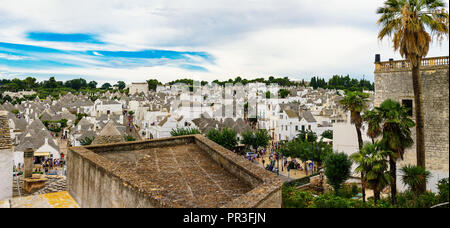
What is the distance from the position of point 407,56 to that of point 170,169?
1324cm

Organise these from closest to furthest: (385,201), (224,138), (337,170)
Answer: (385,201) → (337,170) → (224,138)

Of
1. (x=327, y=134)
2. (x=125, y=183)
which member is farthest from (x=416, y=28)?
(x=327, y=134)

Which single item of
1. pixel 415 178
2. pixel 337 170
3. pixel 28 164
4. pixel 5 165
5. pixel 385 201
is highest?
pixel 5 165

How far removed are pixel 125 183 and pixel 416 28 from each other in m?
14.9

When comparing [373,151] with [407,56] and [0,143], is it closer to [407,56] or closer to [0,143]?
[407,56]

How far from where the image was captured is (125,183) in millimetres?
5707

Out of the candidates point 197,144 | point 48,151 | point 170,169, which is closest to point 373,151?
point 197,144

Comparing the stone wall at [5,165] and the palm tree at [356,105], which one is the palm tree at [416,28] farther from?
the stone wall at [5,165]

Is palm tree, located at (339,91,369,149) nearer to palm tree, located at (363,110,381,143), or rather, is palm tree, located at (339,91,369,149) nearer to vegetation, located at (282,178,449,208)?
palm tree, located at (363,110,381,143)

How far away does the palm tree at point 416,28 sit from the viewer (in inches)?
589

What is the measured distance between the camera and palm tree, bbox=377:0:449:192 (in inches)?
589

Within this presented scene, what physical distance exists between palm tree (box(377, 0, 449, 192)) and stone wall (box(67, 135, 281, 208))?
1098cm

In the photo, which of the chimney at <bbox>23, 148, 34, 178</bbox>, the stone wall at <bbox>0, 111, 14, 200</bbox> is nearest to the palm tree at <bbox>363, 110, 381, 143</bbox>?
the stone wall at <bbox>0, 111, 14, 200</bbox>

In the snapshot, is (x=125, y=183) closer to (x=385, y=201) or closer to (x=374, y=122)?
(x=374, y=122)
